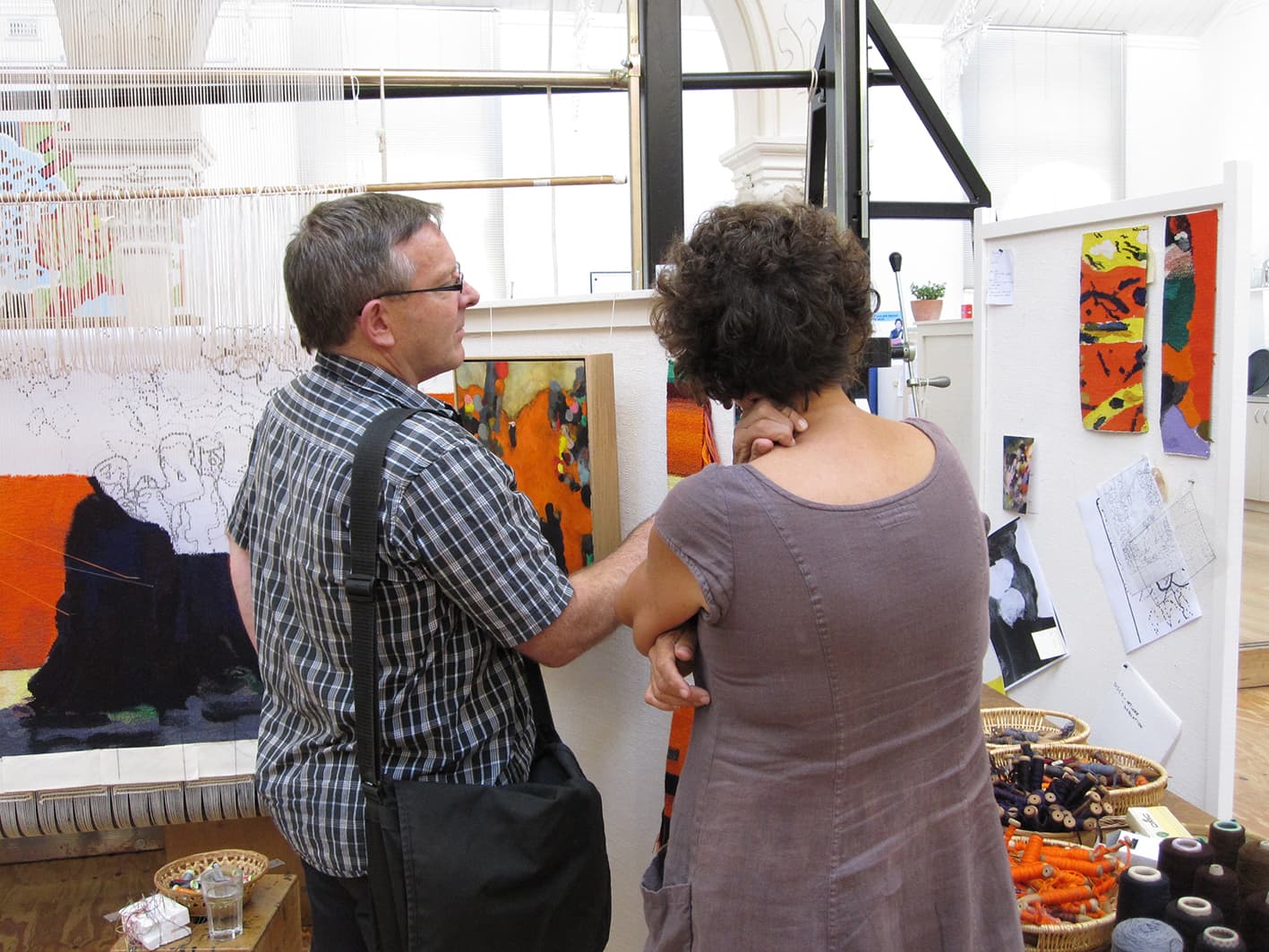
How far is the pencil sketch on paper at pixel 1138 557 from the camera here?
1847 millimetres

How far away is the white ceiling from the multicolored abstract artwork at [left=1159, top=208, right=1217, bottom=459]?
924cm

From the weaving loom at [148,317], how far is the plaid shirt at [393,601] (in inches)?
33.3

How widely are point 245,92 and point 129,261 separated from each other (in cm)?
39

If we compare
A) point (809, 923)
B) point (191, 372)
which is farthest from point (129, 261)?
point (809, 923)

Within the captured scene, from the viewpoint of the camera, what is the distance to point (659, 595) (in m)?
1.05

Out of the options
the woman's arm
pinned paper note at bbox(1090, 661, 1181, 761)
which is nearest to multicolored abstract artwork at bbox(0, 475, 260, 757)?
the woman's arm

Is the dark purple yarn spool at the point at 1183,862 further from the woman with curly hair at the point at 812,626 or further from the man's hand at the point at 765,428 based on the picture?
the man's hand at the point at 765,428

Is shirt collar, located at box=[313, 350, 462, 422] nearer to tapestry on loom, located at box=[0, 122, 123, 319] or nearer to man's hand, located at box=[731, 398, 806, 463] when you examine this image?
man's hand, located at box=[731, 398, 806, 463]

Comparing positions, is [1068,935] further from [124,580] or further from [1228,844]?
[124,580]

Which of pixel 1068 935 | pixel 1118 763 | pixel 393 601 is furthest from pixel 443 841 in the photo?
pixel 1118 763

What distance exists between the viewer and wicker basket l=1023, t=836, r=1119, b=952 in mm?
1372

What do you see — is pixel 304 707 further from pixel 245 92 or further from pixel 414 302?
pixel 245 92

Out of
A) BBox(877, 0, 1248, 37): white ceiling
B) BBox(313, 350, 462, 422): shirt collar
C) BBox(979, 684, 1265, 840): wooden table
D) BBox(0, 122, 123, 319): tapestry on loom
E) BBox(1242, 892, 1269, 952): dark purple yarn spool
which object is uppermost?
BBox(877, 0, 1248, 37): white ceiling

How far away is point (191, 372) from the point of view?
2252 mm
